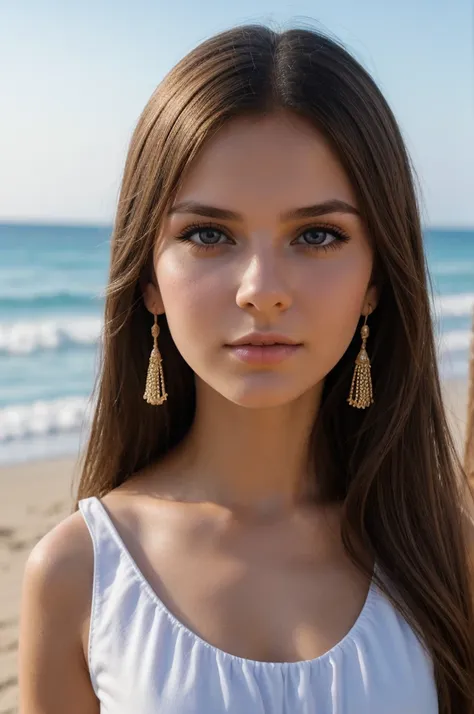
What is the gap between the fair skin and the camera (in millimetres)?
1587

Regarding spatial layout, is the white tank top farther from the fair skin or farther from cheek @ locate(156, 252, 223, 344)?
cheek @ locate(156, 252, 223, 344)

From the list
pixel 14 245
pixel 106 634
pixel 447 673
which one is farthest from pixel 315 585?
pixel 14 245

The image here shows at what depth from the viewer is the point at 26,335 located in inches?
502

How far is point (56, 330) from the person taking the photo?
42.5 feet

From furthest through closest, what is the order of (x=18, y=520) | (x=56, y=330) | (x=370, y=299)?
(x=56, y=330), (x=18, y=520), (x=370, y=299)

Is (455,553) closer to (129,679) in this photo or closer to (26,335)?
(129,679)

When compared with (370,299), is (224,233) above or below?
above

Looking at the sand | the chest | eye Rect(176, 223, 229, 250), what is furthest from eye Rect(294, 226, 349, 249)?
the sand

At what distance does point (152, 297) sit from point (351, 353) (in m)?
0.49

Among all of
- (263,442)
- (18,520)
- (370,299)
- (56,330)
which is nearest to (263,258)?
(370,299)

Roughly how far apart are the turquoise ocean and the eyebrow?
49 cm

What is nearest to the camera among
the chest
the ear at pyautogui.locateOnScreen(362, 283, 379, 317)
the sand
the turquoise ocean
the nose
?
the nose

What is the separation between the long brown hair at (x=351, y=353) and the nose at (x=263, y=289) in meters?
0.24

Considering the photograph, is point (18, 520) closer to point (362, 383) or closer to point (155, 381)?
point (155, 381)
